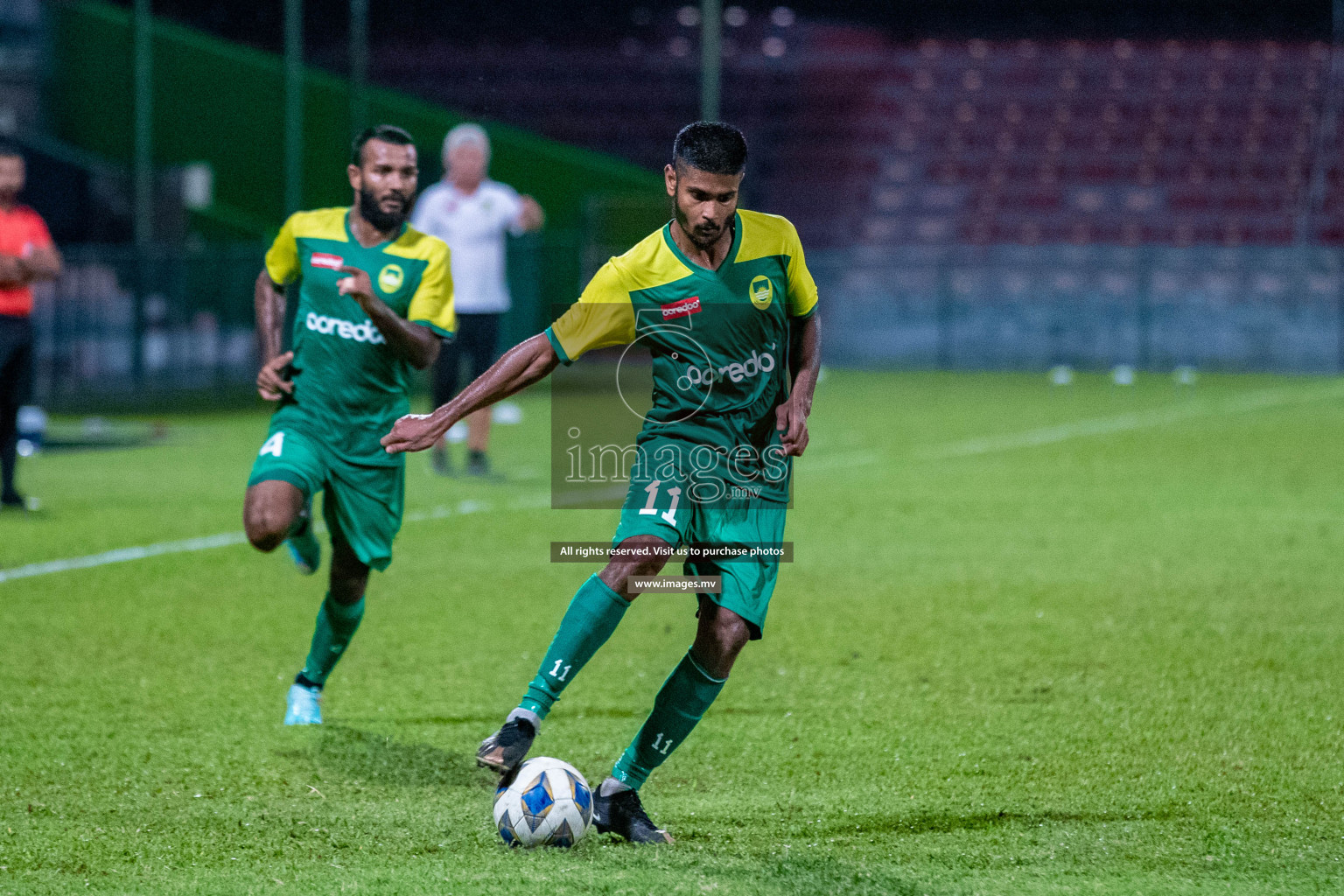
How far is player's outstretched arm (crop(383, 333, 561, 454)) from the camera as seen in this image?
13.4 ft

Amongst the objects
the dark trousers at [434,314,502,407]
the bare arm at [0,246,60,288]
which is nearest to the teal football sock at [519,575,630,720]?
the bare arm at [0,246,60,288]

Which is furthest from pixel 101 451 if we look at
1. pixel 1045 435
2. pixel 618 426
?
pixel 1045 435

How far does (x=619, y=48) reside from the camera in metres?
27.2

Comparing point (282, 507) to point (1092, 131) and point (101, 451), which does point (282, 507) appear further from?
point (1092, 131)

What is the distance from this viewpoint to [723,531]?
4.18m

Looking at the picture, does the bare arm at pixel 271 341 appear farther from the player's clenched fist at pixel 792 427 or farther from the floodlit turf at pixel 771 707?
the player's clenched fist at pixel 792 427

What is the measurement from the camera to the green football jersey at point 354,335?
5457 millimetres

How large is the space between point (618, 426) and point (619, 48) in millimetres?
14149

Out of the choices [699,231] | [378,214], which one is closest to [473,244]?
[378,214]

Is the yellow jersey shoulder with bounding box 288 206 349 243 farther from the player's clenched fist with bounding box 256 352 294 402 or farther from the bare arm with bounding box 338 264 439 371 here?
the player's clenched fist with bounding box 256 352 294 402

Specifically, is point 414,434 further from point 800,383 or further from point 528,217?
point 528,217

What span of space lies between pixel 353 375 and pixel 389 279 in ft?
1.10

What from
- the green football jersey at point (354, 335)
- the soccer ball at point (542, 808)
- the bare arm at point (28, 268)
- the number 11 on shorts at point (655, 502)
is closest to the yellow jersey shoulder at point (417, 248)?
the green football jersey at point (354, 335)

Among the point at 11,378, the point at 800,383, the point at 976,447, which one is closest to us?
the point at 800,383
